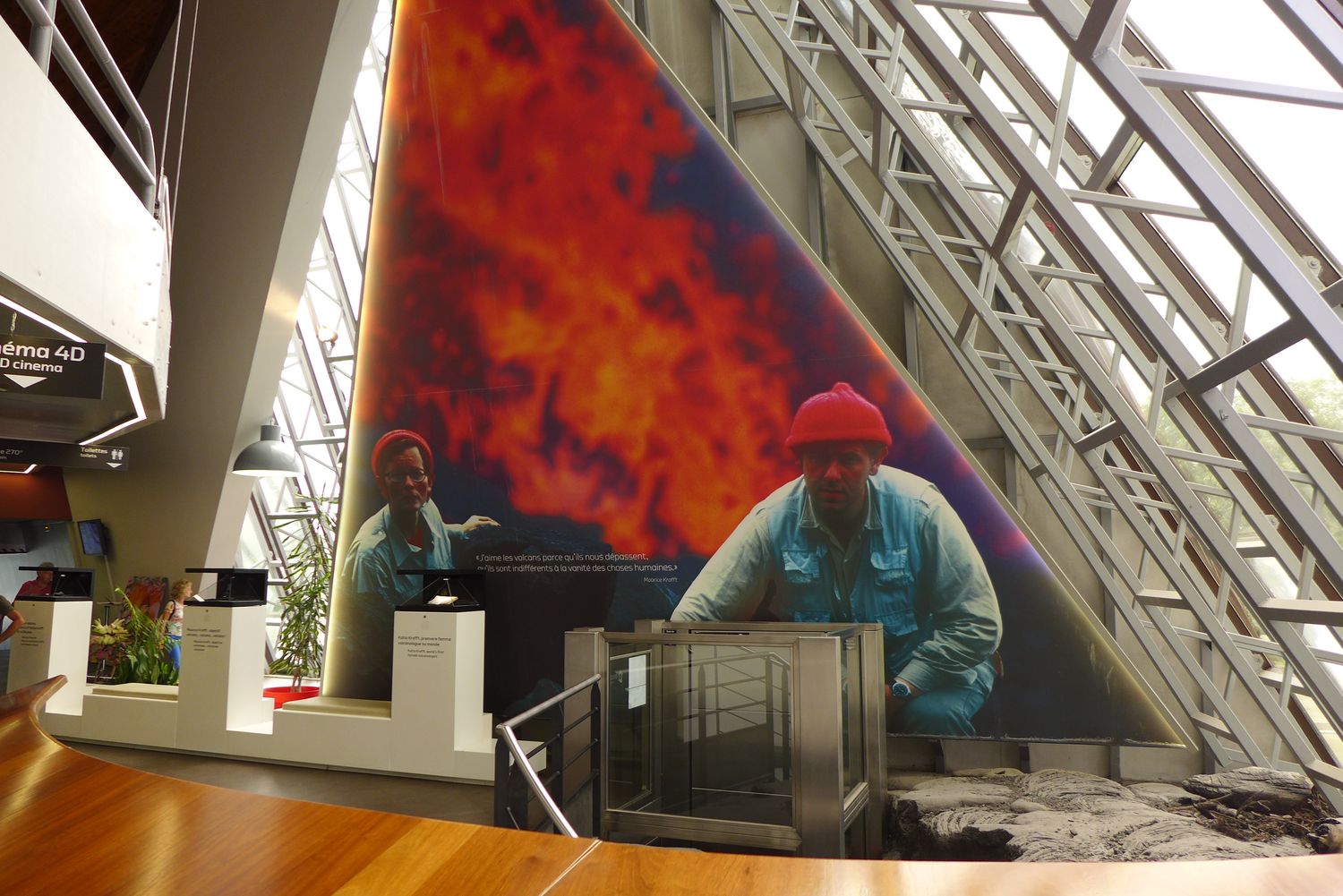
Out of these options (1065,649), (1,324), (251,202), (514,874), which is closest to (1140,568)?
(1065,649)

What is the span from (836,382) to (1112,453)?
206 centimetres

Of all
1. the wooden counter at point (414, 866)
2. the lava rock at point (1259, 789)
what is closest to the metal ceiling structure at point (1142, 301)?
the lava rock at point (1259, 789)

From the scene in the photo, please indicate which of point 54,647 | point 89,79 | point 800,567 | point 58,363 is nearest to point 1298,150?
point 800,567

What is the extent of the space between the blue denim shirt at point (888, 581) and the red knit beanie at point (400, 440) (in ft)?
9.21

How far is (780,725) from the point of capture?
479 cm

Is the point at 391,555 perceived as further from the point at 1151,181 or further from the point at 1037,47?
the point at 1151,181

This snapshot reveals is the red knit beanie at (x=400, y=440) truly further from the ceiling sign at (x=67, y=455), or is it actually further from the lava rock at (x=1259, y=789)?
the lava rock at (x=1259, y=789)

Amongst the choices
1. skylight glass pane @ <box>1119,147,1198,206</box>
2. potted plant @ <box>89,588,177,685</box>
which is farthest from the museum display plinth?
skylight glass pane @ <box>1119,147,1198,206</box>

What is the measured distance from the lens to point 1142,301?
3129 mm

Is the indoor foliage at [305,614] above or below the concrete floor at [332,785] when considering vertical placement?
above

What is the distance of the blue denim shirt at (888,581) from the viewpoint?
6441mm

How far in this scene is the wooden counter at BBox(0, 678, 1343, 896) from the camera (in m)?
1.21

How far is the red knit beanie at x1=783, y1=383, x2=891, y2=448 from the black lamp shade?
218 inches

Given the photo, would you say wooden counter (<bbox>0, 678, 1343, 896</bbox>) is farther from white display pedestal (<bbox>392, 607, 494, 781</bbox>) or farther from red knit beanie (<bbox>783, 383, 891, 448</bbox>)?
red knit beanie (<bbox>783, 383, 891, 448</bbox>)
